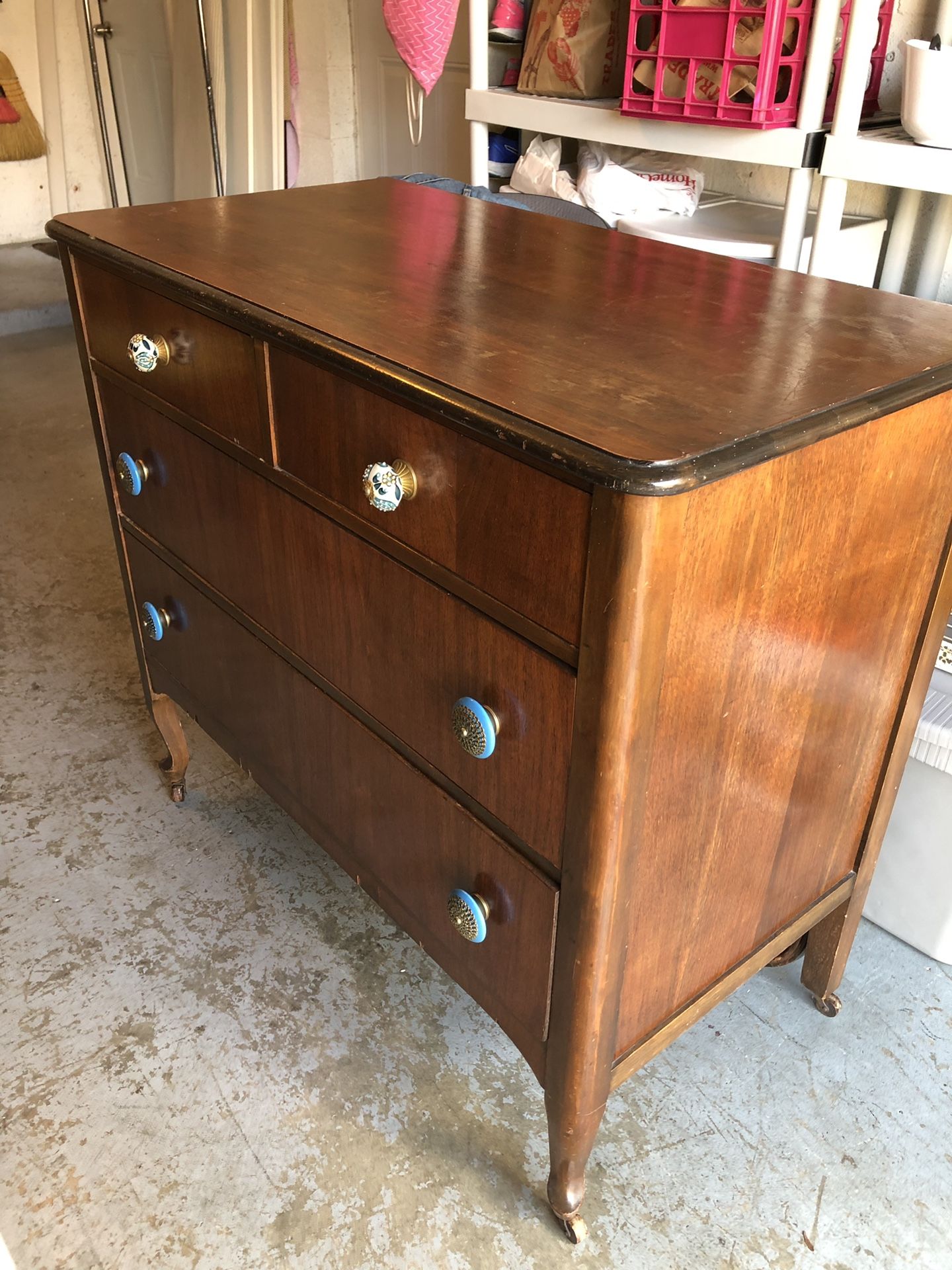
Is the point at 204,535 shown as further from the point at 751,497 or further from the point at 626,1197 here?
the point at 626,1197

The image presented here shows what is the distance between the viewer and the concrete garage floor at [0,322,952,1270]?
106 centimetres

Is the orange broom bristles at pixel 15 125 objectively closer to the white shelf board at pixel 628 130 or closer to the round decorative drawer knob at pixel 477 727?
the white shelf board at pixel 628 130

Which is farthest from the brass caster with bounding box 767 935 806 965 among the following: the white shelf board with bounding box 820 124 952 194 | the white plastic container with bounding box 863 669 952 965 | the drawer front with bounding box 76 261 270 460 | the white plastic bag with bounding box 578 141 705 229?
the white plastic bag with bounding box 578 141 705 229

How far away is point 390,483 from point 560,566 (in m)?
0.18

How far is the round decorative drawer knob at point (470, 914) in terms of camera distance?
3.10 feet

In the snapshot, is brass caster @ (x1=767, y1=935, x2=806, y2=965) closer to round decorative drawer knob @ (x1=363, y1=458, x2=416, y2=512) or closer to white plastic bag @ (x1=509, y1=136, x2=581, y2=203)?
round decorative drawer knob @ (x1=363, y1=458, x2=416, y2=512)

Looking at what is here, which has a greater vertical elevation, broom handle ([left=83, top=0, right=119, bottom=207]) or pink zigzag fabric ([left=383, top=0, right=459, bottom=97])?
pink zigzag fabric ([left=383, top=0, right=459, bottom=97])

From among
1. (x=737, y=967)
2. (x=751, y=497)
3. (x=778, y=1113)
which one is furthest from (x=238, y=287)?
(x=778, y=1113)

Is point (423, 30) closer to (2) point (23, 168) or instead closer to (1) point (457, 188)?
(1) point (457, 188)

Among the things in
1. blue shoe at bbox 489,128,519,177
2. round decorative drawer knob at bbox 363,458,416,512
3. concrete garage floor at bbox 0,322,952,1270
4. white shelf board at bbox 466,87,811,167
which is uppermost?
white shelf board at bbox 466,87,811,167

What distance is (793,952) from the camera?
130 cm

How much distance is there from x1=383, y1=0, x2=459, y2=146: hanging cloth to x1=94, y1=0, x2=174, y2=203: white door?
7.15ft

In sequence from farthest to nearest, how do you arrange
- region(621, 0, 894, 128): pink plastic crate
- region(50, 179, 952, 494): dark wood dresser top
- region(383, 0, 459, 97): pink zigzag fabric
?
region(383, 0, 459, 97): pink zigzag fabric → region(621, 0, 894, 128): pink plastic crate → region(50, 179, 952, 494): dark wood dresser top

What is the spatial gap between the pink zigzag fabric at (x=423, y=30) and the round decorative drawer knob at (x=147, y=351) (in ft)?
4.44
